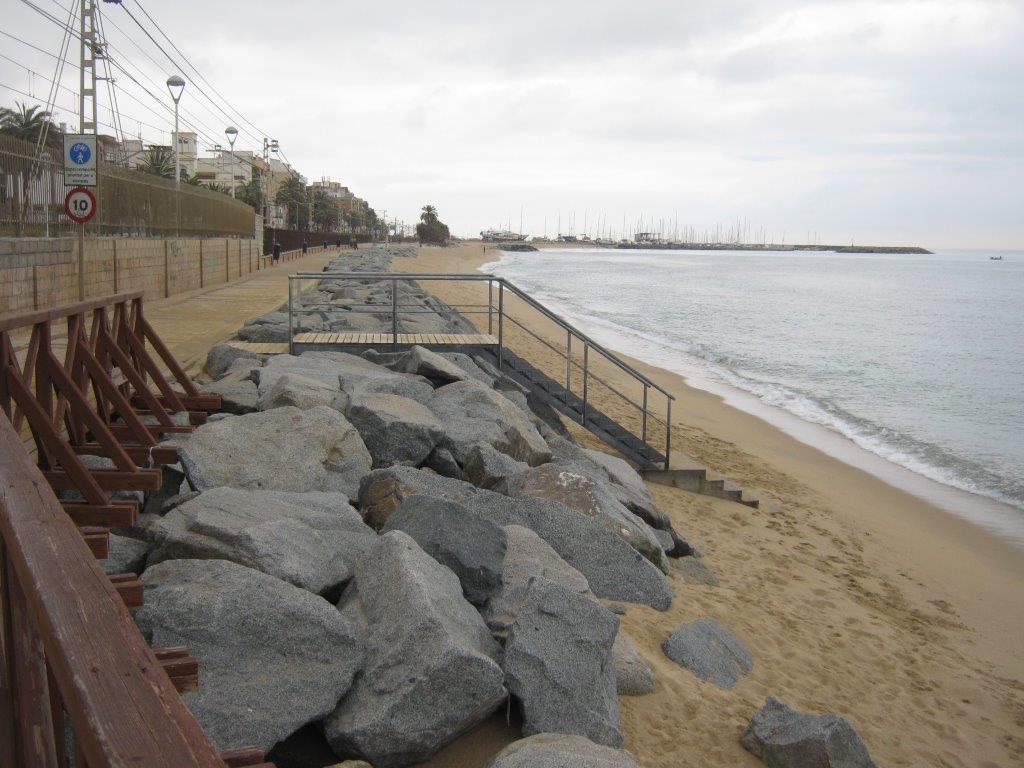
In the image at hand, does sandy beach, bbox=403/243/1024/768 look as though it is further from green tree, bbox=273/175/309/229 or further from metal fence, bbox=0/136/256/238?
green tree, bbox=273/175/309/229

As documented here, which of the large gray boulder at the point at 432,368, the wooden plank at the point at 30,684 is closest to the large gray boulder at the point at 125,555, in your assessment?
the wooden plank at the point at 30,684

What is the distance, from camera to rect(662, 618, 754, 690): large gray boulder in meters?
5.32

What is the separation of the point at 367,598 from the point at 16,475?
2.25 meters

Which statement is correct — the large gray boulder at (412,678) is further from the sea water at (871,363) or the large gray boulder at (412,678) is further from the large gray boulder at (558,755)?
the sea water at (871,363)

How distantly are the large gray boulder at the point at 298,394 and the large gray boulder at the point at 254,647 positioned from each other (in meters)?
3.15

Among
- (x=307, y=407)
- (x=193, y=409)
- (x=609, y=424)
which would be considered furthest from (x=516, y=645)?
(x=609, y=424)

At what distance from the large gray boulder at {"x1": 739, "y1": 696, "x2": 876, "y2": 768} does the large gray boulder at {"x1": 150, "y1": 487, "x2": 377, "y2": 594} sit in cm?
216

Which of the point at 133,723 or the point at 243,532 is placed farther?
the point at 243,532

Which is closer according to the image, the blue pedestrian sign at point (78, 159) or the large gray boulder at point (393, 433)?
the large gray boulder at point (393, 433)

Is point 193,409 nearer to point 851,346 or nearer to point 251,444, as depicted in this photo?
point 251,444

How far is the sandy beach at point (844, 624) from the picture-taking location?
4.84 metres

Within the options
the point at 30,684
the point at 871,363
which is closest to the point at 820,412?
the point at 871,363

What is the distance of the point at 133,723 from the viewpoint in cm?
126

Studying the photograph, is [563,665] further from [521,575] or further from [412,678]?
[521,575]
